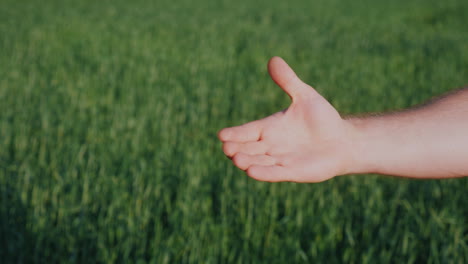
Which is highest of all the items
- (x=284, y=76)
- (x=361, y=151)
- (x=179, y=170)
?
(x=284, y=76)

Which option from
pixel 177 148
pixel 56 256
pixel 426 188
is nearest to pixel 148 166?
pixel 177 148

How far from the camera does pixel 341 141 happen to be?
1304 millimetres

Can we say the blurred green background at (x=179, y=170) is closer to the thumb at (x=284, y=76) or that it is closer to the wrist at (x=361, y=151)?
the wrist at (x=361, y=151)

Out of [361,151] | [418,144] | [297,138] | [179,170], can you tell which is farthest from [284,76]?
[179,170]

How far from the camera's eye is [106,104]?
11.7 ft

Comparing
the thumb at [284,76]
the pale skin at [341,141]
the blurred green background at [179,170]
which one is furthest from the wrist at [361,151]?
the blurred green background at [179,170]

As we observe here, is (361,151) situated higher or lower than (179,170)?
higher

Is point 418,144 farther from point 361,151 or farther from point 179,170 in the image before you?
point 179,170

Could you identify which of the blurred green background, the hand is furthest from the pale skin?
the blurred green background

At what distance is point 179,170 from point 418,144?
1.54 meters

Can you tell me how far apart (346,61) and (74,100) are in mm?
3693

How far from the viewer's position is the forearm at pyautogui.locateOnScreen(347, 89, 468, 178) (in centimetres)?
127

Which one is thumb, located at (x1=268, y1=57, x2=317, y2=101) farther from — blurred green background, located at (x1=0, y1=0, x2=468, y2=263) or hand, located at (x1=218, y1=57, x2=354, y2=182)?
blurred green background, located at (x1=0, y1=0, x2=468, y2=263)

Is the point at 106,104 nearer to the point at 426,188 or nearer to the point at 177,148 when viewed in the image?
the point at 177,148
